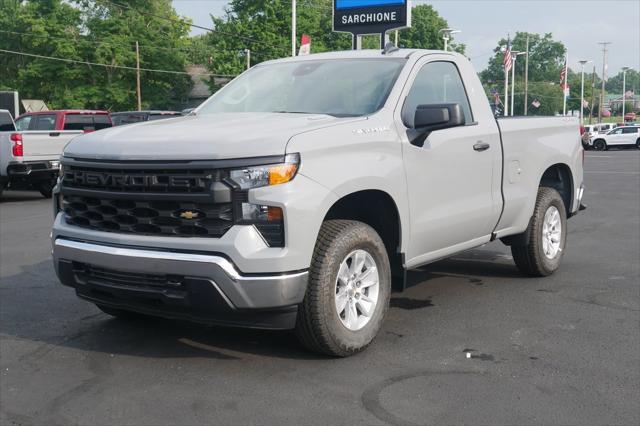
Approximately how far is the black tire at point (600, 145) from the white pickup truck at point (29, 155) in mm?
41470

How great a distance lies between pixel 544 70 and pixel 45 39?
11926 centimetres

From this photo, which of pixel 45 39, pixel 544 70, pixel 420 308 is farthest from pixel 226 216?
pixel 544 70

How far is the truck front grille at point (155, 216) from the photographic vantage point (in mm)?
4188

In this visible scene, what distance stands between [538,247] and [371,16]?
10.3m

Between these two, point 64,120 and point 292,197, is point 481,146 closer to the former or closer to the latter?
point 292,197

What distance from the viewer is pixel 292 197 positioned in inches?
165

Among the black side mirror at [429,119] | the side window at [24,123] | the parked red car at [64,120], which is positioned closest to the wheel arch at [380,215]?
the black side mirror at [429,119]

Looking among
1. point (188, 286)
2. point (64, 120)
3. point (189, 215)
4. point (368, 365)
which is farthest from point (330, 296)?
point (64, 120)

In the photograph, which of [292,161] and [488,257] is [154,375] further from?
[488,257]

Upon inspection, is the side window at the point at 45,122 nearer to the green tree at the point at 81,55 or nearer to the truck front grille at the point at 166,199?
the truck front grille at the point at 166,199

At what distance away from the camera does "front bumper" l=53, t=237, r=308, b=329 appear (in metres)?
4.14

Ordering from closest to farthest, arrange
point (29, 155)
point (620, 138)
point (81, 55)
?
1. point (29, 155)
2. point (620, 138)
3. point (81, 55)

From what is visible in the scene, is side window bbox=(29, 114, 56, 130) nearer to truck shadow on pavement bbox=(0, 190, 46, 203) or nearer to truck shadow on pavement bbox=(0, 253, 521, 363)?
truck shadow on pavement bbox=(0, 190, 46, 203)

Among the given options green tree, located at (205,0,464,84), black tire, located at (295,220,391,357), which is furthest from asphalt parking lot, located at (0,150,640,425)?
green tree, located at (205,0,464,84)
